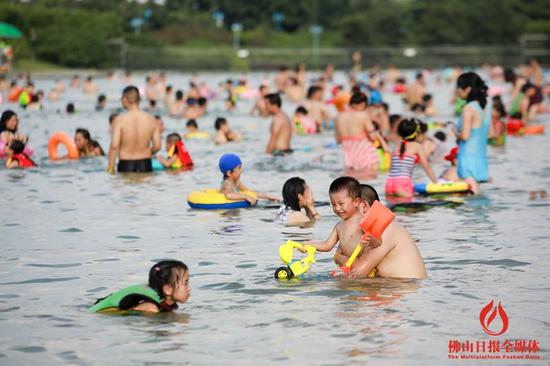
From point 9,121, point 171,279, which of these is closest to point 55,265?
point 171,279

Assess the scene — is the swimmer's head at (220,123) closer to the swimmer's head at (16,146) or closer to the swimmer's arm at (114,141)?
the swimmer's head at (16,146)

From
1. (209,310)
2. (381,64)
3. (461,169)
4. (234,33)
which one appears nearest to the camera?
(209,310)

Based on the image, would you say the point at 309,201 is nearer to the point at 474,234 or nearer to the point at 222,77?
the point at 474,234

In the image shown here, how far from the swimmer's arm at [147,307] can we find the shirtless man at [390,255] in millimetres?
1727

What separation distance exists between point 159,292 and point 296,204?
15.1 feet

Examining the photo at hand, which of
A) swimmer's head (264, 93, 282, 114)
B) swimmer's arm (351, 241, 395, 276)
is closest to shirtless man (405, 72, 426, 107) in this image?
swimmer's head (264, 93, 282, 114)

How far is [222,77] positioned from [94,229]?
5486 cm

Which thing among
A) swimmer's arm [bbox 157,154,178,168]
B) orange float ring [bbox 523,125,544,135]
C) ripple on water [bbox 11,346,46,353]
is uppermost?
orange float ring [bbox 523,125,544,135]

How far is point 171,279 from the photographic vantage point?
768cm

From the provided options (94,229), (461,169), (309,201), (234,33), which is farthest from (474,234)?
(234,33)

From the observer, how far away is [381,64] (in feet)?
253

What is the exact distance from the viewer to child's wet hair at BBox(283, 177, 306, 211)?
473 inches

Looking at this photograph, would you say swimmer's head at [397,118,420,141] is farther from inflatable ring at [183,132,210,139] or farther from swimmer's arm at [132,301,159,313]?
inflatable ring at [183,132,210,139]

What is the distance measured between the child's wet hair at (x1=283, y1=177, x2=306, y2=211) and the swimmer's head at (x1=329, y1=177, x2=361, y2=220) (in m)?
3.10
